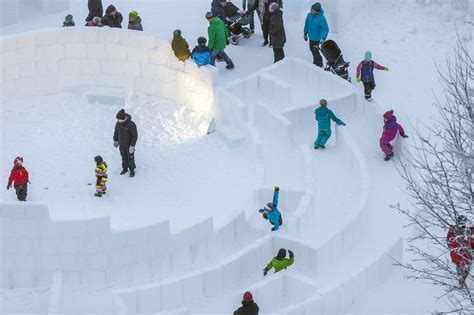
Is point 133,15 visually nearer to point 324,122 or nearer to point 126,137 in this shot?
point 126,137

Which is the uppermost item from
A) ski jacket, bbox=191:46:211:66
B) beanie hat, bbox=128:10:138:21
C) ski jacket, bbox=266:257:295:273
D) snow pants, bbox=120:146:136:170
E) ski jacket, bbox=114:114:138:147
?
beanie hat, bbox=128:10:138:21

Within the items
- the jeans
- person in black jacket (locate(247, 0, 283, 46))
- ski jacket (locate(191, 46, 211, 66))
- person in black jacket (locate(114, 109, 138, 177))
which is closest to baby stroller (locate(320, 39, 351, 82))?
person in black jacket (locate(247, 0, 283, 46))

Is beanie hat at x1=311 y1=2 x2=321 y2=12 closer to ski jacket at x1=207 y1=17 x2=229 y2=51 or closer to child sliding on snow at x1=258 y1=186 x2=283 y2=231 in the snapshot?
ski jacket at x1=207 y1=17 x2=229 y2=51

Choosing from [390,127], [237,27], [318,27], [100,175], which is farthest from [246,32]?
[100,175]

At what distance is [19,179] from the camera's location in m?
23.7

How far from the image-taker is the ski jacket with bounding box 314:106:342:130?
25.1 meters

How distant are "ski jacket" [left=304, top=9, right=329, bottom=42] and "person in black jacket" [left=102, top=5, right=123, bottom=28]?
4327mm

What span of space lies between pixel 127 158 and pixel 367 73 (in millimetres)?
5338

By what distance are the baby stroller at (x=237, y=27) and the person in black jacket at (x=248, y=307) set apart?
9512mm

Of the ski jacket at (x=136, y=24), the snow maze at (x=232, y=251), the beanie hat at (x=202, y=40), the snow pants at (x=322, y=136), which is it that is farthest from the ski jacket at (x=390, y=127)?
the ski jacket at (x=136, y=24)

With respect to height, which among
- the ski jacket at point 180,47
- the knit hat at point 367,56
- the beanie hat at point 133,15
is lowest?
the knit hat at point 367,56

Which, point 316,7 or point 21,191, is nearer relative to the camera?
point 21,191

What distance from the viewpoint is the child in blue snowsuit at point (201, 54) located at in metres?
26.9

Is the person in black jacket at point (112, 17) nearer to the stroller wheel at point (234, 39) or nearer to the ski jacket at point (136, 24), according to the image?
the ski jacket at point (136, 24)
